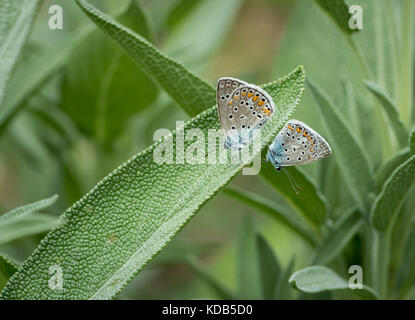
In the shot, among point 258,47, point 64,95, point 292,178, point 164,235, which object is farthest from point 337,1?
point 258,47

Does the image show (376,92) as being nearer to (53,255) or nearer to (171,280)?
(53,255)

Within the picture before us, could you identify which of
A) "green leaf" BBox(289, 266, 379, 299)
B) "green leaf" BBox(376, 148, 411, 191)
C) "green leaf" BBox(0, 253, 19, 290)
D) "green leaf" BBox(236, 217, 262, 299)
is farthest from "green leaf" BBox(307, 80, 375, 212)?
"green leaf" BBox(0, 253, 19, 290)

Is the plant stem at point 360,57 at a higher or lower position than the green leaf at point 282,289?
higher

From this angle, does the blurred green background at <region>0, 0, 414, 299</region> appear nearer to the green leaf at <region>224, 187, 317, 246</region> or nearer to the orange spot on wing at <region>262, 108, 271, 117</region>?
the green leaf at <region>224, 187, 317, 246</region>

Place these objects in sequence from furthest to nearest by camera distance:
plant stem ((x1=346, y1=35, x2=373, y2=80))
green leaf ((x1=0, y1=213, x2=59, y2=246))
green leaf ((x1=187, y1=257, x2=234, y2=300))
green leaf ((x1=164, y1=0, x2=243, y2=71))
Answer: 1. green leaf ((x1=164, y1=0, x2=243, y2=71))
2. green leaf ((x1=187, y1=257, x2=234, y2=300))
3. plant stem ((x1=346, y1=35, x2=373, y2=80))
4. green leaf ((x1=0, y1=213, x2=59, y2=246))

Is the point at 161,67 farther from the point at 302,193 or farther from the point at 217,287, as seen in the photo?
the point at 217,287

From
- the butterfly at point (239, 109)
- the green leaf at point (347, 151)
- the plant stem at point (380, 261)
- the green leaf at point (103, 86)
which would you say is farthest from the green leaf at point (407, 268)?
the green leaf at point (103, 86)

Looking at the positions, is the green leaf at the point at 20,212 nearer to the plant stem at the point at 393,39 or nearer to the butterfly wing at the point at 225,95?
the butterfly wing at the point at 225,95
